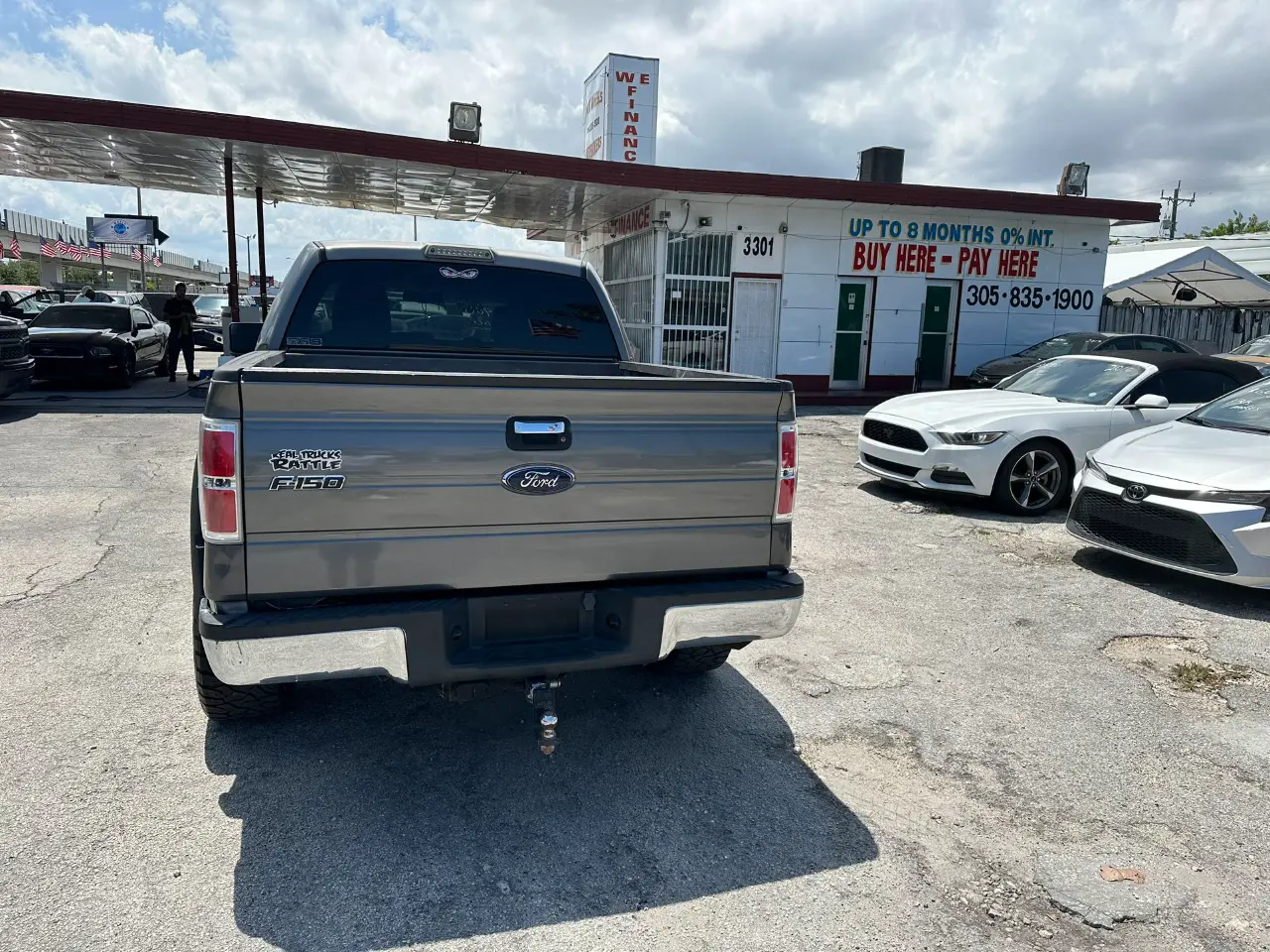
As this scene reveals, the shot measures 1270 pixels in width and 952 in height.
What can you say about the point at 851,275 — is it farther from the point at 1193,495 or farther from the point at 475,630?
the point at 475,630

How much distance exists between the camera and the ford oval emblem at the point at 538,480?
9.52 feet

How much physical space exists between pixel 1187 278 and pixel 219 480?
25.8 m

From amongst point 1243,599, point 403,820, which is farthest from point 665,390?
point 1243,599

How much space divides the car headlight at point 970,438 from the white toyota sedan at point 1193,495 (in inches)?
48.4

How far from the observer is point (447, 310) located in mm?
4535

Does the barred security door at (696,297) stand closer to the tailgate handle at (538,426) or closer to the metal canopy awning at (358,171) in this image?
the metal canopy awning at (358,171)

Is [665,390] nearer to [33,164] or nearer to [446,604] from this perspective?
[446,604]

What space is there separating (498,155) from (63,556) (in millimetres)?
10336

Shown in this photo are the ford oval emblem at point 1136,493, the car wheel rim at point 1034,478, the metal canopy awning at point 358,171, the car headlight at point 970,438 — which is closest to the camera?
the ford oval emblem at point 1136,493

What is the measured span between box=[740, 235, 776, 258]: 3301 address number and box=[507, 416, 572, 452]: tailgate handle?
47.5 ft

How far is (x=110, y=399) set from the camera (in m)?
14.0

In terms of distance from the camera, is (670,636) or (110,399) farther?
(110,399)

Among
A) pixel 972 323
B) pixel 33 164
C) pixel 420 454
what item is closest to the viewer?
pixel 420 454

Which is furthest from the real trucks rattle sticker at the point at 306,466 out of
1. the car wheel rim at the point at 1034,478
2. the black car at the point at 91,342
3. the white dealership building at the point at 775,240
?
the black car at the point at 91,342
